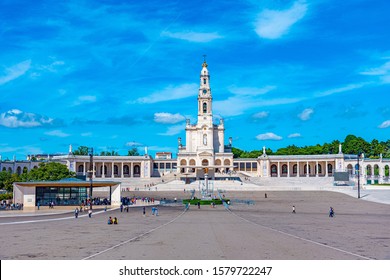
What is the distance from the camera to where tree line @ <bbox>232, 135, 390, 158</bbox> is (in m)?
139

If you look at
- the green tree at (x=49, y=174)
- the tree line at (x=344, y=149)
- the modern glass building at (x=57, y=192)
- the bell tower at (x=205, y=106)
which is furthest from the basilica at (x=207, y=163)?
the modern glass building at (x=57, y=192)

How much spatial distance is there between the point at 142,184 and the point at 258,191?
91.0 ft

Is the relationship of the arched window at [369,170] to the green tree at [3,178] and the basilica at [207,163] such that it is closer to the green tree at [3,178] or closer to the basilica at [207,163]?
the basilica at [207,163]

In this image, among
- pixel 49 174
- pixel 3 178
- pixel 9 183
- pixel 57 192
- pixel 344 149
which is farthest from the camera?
pixel 344 149

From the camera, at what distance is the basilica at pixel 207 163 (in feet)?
383

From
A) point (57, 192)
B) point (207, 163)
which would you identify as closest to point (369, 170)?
point (207, 163)

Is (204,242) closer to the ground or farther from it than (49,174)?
closer to the ground

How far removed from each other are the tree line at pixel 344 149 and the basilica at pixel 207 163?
16.5m

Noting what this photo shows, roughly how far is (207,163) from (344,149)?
5173 cm

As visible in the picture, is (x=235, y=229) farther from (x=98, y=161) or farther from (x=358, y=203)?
(x=98, y=161)

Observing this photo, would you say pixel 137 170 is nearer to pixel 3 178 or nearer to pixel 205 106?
pixel 205 106

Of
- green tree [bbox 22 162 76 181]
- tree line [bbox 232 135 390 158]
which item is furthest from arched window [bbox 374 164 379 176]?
green tree [bbox 22 162 76 181]

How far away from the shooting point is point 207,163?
121 meters
